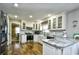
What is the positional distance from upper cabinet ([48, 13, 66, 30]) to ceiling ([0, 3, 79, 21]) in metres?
0.12

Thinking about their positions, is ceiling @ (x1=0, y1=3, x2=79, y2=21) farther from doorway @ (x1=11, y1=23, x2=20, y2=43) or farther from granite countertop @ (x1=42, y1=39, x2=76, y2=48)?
granite countertop @ (x1=42, y1=39, x2=76, y2=48)

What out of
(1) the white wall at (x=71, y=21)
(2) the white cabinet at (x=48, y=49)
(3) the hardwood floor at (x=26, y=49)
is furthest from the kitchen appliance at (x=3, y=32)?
(1) the white wall at (x=71, y=21)

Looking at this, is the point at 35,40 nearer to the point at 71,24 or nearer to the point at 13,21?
the point at 13,21

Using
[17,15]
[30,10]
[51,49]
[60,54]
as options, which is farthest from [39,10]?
[60,54]

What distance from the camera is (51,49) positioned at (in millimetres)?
2182

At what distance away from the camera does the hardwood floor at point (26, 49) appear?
2.16 m

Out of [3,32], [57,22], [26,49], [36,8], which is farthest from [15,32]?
[57,22]

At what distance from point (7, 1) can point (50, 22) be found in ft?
3.12

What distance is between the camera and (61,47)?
2148mm

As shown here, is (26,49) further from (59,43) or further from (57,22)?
(57,22)

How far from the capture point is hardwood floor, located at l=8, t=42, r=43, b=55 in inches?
84.9

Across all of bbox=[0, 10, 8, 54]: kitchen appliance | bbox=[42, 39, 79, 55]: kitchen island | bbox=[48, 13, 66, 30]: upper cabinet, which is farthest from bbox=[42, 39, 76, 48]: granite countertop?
bbox=[0, 10, 8, 54]: kitchen appliance

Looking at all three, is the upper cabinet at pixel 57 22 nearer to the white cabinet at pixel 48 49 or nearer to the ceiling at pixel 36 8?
the ceiling at pixel 36 8

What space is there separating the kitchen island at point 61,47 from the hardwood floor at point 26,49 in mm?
127
